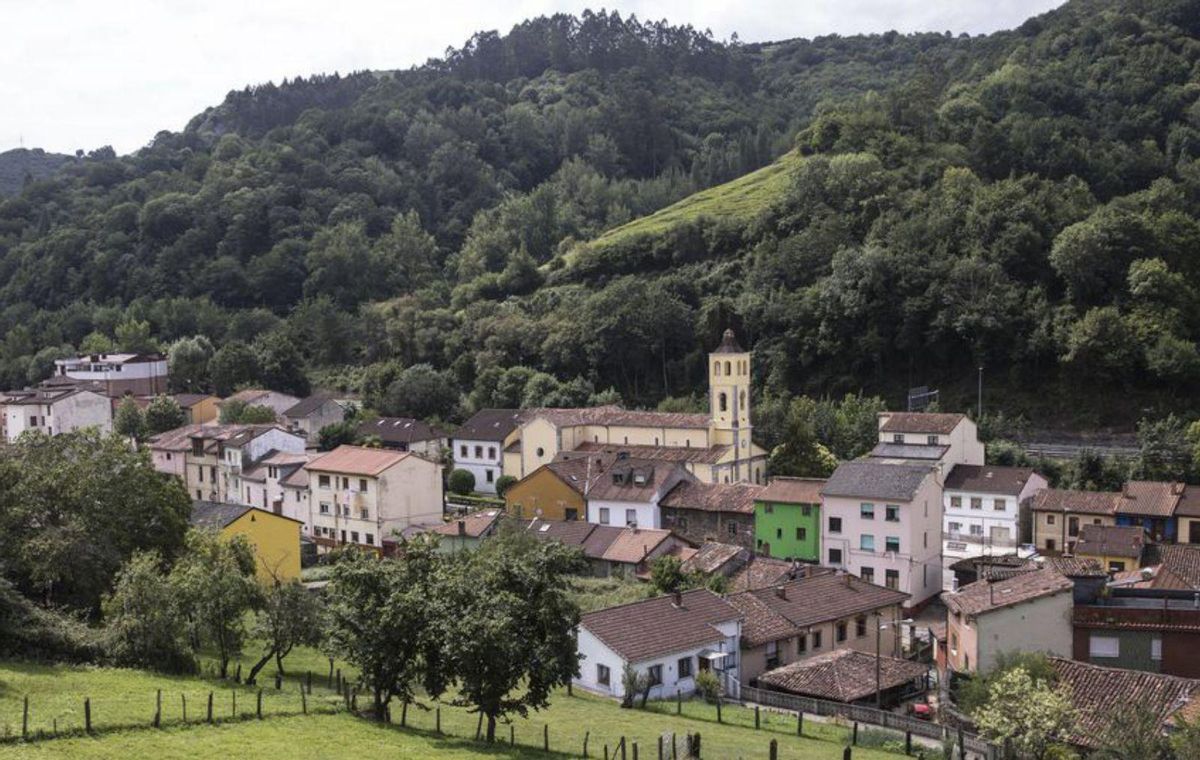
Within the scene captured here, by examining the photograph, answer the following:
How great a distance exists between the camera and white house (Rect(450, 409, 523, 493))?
65188mm

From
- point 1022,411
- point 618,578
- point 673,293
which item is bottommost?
point 618,578

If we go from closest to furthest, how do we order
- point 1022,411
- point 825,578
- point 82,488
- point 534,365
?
point 82,488, point 825,578, point 1022,411, point 534,365

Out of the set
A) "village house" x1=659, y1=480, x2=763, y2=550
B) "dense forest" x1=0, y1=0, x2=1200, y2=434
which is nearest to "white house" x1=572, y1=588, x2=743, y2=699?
"village house" x1=659, y1=480, x2=763, y2=550

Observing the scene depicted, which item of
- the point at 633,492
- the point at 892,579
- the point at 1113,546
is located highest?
the point at 633,492

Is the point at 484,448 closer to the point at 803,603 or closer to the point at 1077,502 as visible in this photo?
the point at 1077,502

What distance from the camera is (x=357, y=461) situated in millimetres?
52406

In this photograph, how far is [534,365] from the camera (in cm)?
8456

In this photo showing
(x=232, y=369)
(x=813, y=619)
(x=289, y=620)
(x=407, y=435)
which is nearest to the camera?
(x=289, y=620)

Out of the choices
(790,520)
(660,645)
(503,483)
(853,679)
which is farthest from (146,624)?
(503,483)

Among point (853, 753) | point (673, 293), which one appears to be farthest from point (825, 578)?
point (673, 293)

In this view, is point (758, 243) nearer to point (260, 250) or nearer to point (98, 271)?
point (260, 250)

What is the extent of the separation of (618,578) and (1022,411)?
32833mm

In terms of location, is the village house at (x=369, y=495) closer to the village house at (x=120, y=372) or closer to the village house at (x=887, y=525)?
the village house at (x=887, y=525)

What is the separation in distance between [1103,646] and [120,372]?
77.2 m
